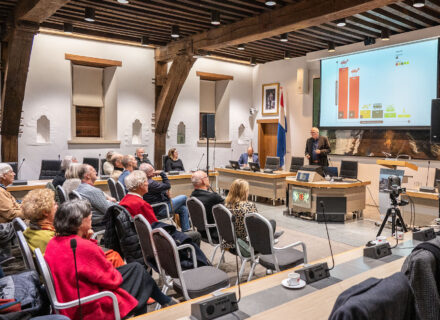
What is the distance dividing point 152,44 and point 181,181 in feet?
11.4

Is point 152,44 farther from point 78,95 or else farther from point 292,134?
point 292,134

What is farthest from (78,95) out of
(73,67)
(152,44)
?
(152,44)

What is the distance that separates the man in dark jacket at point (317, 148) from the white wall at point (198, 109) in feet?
11.8

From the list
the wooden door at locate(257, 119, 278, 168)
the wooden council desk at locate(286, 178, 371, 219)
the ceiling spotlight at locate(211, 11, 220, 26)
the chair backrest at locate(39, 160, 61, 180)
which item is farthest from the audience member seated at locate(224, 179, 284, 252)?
the wooden door at locate(257, 119, 278, 168)

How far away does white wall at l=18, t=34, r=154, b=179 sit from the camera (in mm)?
7746

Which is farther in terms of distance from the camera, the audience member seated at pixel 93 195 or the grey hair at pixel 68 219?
the audience member seated at pixel 93 195

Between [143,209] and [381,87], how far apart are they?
6.06 m

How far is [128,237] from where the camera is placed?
3.01 meters

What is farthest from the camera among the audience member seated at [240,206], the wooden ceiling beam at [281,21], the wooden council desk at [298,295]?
the wooden ceiling beam at [281,21]

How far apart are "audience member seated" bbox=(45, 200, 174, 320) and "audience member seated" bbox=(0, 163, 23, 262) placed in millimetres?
1343

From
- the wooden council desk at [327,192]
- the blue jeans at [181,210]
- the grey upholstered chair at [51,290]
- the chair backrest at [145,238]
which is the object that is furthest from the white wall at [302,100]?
the grey upholstered chair at [51,290]

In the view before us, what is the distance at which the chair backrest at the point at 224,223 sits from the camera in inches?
130

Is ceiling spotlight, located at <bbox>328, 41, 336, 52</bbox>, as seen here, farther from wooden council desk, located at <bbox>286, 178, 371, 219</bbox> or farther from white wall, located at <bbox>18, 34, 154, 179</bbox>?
white wall, located at <bbox>18, 34, 154, 179</bbox>

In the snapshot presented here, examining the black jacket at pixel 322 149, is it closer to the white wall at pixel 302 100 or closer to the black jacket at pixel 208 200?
the white wall at pixel 302 100
